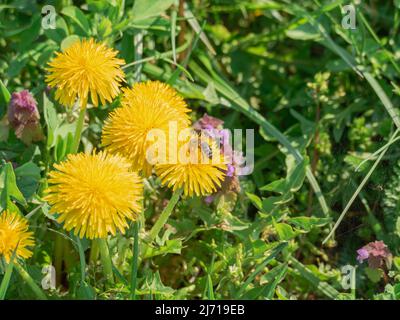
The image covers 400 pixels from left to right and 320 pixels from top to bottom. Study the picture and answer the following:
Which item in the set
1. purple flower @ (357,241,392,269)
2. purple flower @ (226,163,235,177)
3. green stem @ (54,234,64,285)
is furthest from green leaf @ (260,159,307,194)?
green stem @ (54,234,64,285)

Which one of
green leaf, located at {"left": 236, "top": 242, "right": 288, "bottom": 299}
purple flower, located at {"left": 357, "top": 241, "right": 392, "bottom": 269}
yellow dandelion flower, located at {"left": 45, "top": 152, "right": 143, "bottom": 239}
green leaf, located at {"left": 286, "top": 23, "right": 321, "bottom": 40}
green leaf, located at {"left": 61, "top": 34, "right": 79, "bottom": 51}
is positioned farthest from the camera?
green leaf, located at {"left": 286, "top": 23, "right": 321, "bottom": 40}

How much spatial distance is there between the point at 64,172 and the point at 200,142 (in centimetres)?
28

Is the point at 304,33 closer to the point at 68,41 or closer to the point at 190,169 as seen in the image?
the point at 68,41

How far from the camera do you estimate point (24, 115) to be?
5.95ft

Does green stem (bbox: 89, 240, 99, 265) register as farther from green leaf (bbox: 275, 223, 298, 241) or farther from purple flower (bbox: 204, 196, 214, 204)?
green leaf (bbox: 275, 223, 298, 241)

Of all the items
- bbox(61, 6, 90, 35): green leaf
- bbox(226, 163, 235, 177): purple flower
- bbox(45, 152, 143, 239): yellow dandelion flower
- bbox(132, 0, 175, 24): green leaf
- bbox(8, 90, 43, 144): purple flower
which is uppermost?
bbox(132, 0, 175, 24): green leaf

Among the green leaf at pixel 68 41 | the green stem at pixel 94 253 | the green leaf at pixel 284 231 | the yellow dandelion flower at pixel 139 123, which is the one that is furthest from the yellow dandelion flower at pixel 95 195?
the green leaf at pixel 68 41

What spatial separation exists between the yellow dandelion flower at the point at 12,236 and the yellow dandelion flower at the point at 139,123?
235mm

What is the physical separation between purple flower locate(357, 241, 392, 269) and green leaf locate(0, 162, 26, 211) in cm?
77

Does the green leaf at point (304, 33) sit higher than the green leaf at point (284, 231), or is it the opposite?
the green leaf at point (304, 33)

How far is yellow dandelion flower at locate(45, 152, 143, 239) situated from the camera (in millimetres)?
1431

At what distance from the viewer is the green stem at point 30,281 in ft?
5.14

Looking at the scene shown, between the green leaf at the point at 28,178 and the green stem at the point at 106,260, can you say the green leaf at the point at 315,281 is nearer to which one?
the green stem at the point at 106,260

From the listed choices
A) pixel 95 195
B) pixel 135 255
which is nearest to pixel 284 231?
pixel 135 255
